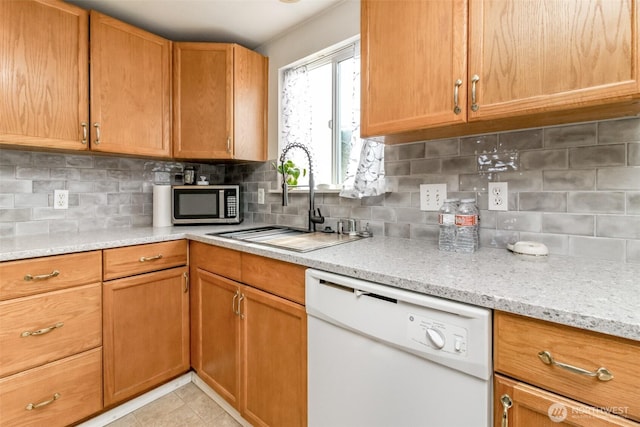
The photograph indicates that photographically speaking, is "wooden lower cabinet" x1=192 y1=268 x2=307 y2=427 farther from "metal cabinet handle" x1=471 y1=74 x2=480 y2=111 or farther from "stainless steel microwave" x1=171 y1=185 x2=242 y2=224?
"metal cabinet handle" x1=471 y1=74 x2=480 y2=111

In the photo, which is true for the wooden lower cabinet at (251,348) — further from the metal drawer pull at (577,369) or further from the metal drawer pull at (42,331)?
the metal drawer pull at (577,369)

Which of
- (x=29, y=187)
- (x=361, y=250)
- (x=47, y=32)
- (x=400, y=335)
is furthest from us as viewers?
(x=29, y=187)

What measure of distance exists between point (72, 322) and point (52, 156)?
106 centimetres

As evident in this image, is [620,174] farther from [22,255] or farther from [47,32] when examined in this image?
[47,32]

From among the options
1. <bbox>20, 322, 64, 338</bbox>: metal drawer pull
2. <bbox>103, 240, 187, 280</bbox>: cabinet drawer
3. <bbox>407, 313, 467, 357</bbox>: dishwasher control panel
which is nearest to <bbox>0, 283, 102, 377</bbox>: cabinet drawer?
<bbox>20, 322, 64, 338</bbox>: metal drawer pull

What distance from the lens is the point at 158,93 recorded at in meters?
2.07

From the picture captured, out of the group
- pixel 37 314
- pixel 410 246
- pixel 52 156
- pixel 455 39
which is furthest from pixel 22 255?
pixel 455 39

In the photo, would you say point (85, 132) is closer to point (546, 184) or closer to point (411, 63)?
point (411, 63)

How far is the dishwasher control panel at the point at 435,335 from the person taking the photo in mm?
793

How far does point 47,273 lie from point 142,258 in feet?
1.30

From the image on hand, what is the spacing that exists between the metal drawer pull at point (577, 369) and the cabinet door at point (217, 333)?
1.24 m

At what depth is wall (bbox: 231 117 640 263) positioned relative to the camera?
3.53 ft

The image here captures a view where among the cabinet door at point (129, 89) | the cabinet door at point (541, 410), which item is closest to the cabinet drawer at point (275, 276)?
the cabinet door at point (541, 410)

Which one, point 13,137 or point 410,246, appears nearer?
point 410,246
